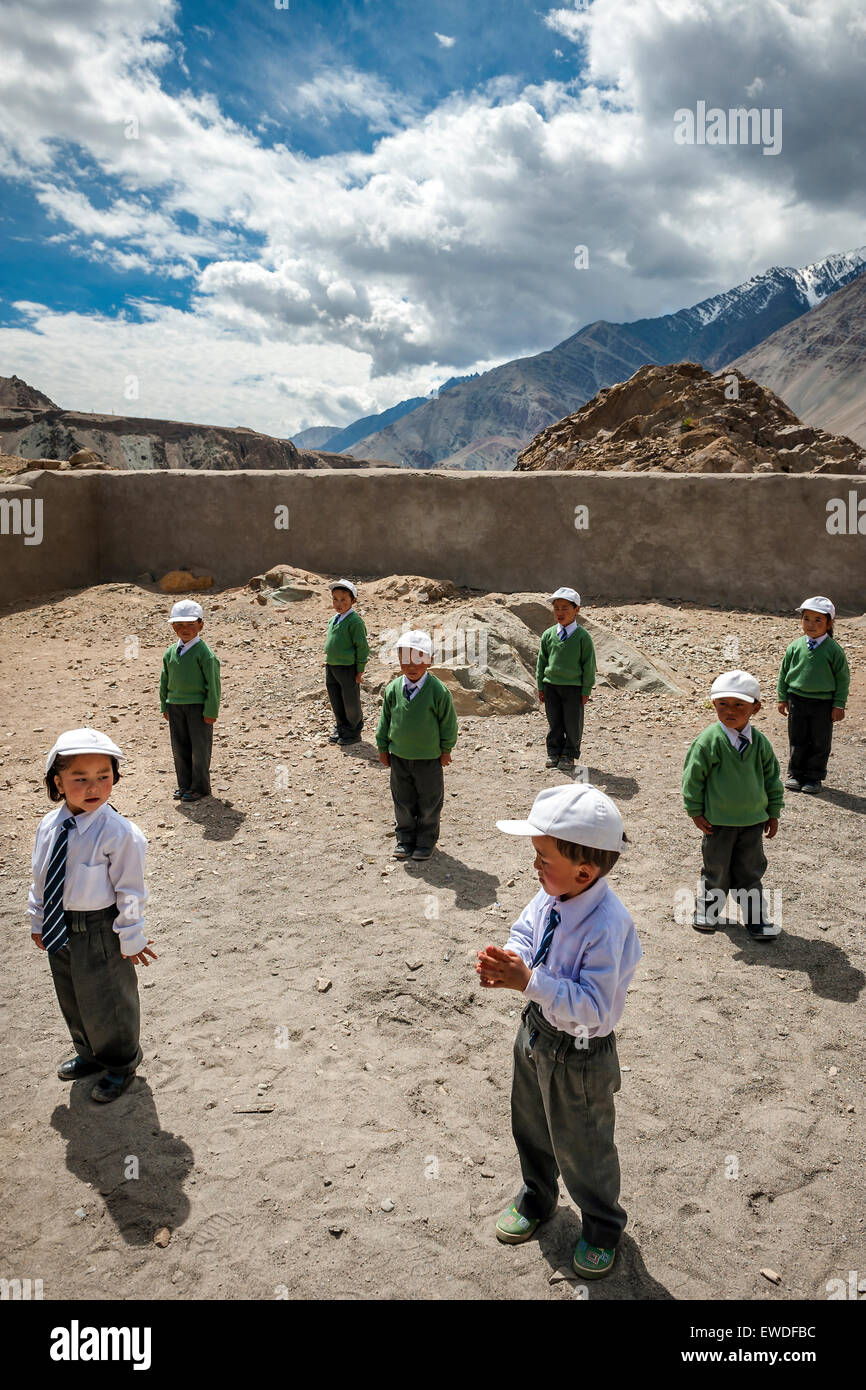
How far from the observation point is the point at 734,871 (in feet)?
15.6

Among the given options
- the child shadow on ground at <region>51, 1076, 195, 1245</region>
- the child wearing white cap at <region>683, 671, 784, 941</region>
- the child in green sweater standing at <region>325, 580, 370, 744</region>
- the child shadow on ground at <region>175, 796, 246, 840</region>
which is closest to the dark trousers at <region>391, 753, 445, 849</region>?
the child shadow on ground at <region>175, 796, 246, 840</region>

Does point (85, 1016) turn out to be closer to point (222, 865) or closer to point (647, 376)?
point (222, 865)

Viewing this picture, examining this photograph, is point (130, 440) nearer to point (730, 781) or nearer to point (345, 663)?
point (345, 663)

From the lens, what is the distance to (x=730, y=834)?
466 cm

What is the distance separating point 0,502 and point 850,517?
10935mm

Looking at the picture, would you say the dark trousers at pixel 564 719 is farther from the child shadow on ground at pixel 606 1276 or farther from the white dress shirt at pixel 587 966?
the white dress shirt at pixel 587 966

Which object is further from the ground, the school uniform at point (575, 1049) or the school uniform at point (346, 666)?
the school uniform at point (346, 666)

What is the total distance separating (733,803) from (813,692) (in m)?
2.37

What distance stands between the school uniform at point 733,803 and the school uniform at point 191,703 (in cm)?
347

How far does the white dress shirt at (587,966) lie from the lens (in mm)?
2283

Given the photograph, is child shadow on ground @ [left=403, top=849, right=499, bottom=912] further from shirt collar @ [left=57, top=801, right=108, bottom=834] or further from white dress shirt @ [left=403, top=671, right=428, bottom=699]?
shirt collar @ [left=57, top=801, right=108, bottom=834]

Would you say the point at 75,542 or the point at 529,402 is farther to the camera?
the point at 529,402

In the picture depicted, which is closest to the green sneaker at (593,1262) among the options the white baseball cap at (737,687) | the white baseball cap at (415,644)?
the white baseball cap at (737,687)

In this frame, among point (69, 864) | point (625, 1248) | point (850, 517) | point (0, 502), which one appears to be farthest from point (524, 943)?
point (0, 502)
